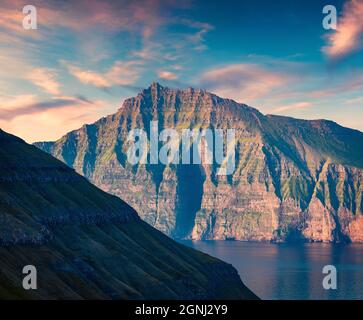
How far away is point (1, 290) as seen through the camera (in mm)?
190750
